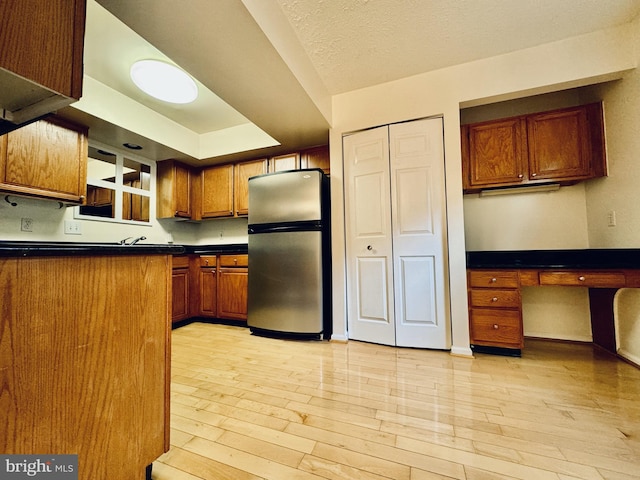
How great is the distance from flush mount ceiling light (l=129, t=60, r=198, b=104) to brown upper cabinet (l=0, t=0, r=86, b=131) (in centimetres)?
106

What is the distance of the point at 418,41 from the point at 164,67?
76.0 inches

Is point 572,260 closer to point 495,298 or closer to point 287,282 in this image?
point 495,298

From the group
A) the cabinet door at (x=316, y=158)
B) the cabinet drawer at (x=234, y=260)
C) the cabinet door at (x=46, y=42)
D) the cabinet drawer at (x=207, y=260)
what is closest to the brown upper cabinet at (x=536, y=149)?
the cabinet door at (x=316, y=158)

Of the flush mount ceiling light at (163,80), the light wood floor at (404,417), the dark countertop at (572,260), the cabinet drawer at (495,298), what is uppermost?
the flush mount ceiling light at (163,80)

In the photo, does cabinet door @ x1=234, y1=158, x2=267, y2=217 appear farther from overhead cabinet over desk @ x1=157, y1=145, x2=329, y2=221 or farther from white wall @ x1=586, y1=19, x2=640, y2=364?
white wall @ x1=586, y1=19, x2=640, y2=364

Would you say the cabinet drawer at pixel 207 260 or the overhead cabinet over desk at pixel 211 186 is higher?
the overhead cabinet over desk at pixel 211 186

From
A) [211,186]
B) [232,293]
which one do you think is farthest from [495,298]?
[211,186]

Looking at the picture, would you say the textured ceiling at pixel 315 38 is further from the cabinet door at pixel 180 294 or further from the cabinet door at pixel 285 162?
the cabinet door at pixel 180 294

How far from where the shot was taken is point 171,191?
130 inches

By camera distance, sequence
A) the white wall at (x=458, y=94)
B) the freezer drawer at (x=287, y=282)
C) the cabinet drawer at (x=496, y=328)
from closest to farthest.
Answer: the white wall at (x=458, y=94)
the cabinet drawer at (x=496, y=328)
the freezer drawer at (x=287, y=282)

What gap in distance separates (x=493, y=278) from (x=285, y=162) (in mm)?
2520

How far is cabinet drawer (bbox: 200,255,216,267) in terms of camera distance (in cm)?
321

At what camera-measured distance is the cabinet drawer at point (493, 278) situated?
6.57 ft

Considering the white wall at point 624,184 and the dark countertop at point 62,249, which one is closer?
the dark countertop at point 62,249
